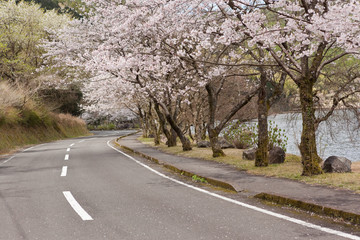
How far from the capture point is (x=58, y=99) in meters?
50.9

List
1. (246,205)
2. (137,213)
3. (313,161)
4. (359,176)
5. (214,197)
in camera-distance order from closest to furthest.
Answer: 1. (137,213)
2. (246,205)
3. (214,197)
4. (359,176)
5. (313,161)

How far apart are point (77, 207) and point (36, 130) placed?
32305mm

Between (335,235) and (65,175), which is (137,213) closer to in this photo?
(335,235)

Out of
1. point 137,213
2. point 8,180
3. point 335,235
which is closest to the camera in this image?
point 335,235

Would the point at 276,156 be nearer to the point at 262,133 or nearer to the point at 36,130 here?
the point at 262,133

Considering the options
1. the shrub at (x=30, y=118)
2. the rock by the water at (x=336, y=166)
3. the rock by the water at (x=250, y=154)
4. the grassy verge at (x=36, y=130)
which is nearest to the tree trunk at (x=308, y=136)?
the rock by the water at (x=336, y=166)

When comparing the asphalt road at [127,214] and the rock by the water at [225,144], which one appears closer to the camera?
the asphalt road at [127,214]

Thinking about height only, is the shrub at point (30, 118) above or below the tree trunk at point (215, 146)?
above

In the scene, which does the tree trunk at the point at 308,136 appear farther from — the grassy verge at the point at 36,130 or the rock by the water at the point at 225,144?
the grassy verge at the point at 36,130

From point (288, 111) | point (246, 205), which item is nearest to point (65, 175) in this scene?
point (246, 205)

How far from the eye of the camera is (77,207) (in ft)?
23.1

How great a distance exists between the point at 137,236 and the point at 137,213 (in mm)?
1413

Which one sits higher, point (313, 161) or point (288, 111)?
point (288, 111)

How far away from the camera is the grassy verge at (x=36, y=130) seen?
28.7 m
